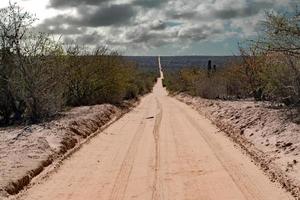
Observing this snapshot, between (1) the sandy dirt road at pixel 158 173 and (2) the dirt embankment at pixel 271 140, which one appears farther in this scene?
(2) the dirt embankment at pixel 271 140

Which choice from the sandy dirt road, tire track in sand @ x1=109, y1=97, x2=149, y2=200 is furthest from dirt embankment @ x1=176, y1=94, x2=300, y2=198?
tire track in sand @ x1=109, y1=97, x2=149, y2=200

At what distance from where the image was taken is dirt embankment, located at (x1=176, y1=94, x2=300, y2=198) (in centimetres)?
1388

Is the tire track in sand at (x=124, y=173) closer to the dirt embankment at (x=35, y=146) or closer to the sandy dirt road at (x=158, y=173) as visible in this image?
the sandy dirt road at (x=158, y=173)

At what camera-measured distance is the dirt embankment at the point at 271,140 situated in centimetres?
1388

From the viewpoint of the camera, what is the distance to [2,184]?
1236 cm

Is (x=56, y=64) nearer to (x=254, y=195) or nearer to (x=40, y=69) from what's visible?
(x=40, y=69)

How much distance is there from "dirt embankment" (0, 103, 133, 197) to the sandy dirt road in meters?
0.50

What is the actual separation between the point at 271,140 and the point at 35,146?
806 centimetres

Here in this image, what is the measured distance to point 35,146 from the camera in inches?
687

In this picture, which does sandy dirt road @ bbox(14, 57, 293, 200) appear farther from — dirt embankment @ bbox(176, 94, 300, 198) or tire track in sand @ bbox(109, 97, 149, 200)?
dirt embankment @ bbox(176, 94, 300, 198)

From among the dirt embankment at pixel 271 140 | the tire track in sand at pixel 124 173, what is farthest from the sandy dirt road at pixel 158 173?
the dirt embankment at pixel 271 140

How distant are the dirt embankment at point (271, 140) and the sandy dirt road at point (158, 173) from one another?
1.34ft

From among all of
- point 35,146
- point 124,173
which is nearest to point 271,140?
point 124,173

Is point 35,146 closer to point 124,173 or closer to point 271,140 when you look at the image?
point 124,173
